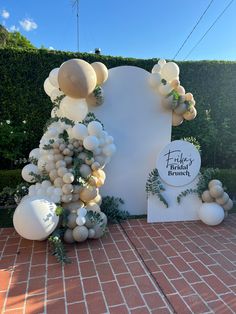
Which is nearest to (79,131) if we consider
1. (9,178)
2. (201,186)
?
(201,186)

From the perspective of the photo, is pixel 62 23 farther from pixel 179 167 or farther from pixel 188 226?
pixel 188 226

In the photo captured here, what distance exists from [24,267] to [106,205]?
142cm

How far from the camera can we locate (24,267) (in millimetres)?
2553

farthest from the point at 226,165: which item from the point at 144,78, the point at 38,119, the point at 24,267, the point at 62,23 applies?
the point at 62,23

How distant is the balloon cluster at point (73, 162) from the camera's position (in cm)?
294

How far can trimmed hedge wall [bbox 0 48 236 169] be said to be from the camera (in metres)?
4.77

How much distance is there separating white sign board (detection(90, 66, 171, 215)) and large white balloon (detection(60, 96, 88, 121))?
1.28 feet

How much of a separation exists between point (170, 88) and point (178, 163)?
3.33ft

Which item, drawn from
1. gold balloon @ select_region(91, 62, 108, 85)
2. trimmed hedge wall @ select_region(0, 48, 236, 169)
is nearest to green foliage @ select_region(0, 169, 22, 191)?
trimmed hedge wall @ select_region(0, 48, 236, 169)

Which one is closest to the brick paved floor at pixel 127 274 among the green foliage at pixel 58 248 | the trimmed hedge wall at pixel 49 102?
the green foliage at pixel 58 248

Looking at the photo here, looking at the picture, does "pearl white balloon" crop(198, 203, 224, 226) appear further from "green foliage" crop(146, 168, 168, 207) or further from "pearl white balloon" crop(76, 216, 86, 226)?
"pearl white balloon" crop(76, 216, 86, 226)

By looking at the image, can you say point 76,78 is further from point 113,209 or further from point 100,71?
point 113,209

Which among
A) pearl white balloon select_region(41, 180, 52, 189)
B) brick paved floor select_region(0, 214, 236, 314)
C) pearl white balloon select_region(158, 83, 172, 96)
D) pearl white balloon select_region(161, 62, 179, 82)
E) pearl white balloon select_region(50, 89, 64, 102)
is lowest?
brick paved floor select_region(0, 214, 236, 314)

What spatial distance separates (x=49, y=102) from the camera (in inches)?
197
